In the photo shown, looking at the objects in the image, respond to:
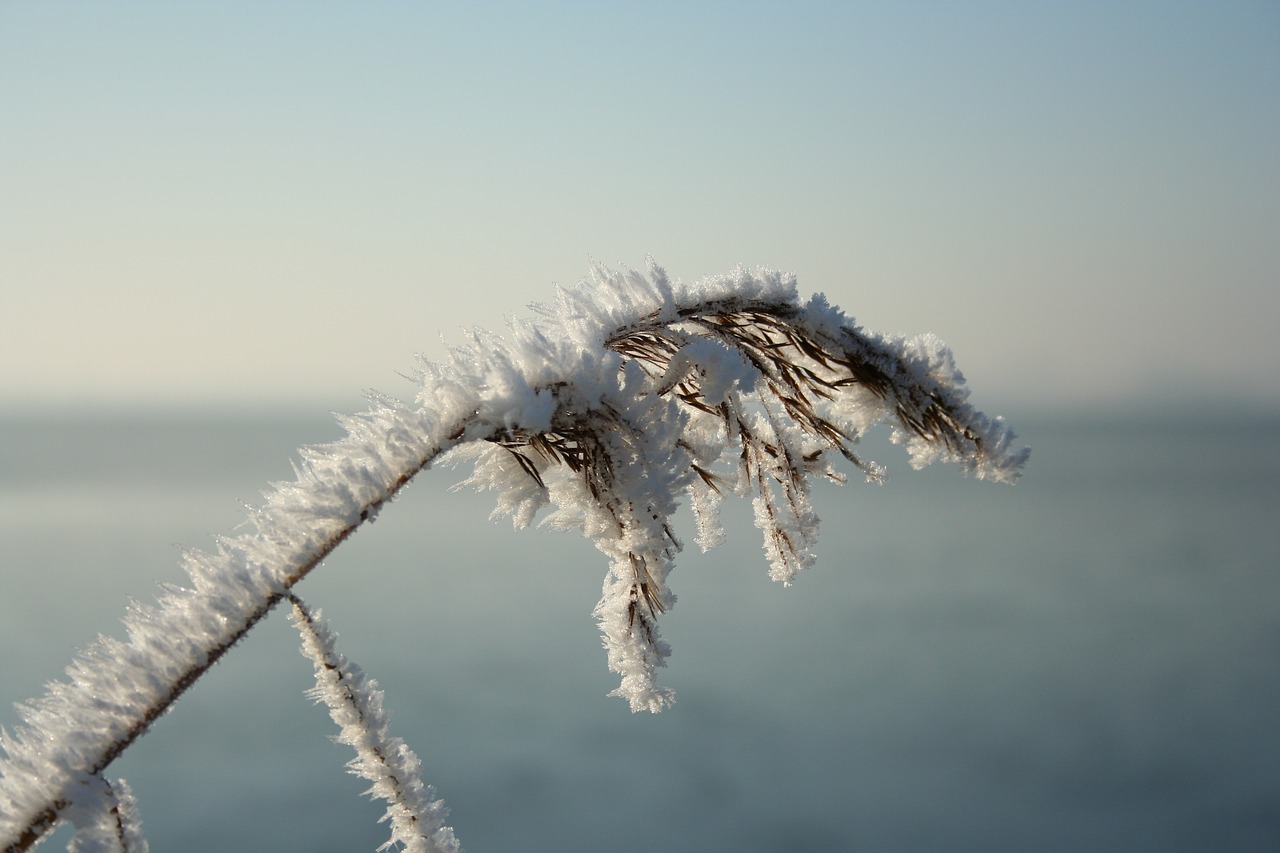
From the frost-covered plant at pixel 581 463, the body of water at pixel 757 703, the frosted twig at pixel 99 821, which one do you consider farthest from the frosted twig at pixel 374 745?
the body of water at pixel 757 703

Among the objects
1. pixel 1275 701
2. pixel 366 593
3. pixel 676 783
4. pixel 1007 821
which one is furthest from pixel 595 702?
pixel 1275 701

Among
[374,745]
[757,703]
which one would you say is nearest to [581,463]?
[374,745]

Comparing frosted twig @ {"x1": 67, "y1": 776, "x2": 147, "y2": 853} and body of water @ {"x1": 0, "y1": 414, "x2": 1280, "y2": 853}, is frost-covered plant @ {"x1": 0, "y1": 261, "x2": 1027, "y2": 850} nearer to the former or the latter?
frosted twig @ {"x1": 67, "y1": 776, "x2": 147, "y2": 853}

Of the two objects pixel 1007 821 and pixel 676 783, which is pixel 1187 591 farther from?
pixel 676 783

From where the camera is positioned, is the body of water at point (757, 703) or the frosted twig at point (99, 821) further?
the body of water at point (757, 703)

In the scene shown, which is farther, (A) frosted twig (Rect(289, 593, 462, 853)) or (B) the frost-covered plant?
(A) frosted twig (Rect(289, 593, 462, 853))

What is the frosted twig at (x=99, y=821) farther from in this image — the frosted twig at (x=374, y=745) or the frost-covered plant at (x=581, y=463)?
the frosted twig at (x=374, y=745)

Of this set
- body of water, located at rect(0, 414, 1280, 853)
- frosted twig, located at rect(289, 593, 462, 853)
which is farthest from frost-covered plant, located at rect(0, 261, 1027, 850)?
body of water, located at rect(0, 414, 1280, 853)

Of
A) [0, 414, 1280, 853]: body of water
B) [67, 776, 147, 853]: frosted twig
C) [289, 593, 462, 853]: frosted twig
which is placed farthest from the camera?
[0, 414, 1280, 853]: body of water
